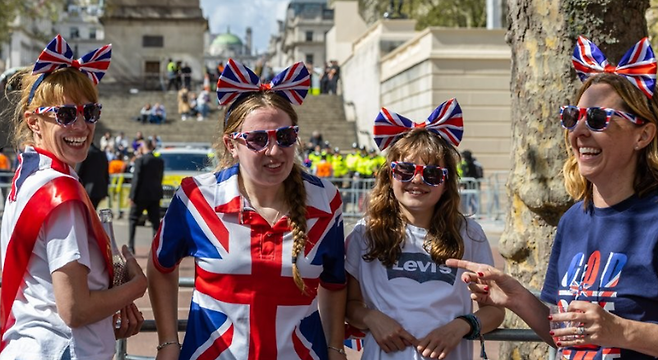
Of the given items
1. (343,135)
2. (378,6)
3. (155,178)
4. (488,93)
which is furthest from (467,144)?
(378,6)

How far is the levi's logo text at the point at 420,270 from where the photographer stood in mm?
3916

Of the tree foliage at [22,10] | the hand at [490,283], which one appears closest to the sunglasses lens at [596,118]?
the hand at [490,283]

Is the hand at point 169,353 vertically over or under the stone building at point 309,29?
under

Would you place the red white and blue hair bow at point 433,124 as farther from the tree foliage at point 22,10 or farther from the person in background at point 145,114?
the person in background at point 145,114

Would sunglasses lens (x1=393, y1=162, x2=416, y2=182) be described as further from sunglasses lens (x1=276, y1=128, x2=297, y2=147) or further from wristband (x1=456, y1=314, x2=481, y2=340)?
wristband (x1=456, y1=314, x2=481, y2=340)

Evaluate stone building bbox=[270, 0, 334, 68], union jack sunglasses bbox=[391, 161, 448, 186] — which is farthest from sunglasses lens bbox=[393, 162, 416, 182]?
stone building bbox=[270, 0, 334, 68]

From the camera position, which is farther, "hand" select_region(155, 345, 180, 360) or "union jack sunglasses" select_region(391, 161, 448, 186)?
"union jack sunglasses" select_region(391, 161, 448, 186)

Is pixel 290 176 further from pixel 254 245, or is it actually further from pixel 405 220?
pixel 405 220

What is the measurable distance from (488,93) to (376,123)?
26.7m

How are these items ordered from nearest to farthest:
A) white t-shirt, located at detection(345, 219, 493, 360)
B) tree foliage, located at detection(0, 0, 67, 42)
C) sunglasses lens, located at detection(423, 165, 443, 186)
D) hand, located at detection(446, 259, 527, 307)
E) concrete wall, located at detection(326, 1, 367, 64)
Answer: hand, located at detection(446, 259, 527, 307) → white t-shirt, located at detection(345, 219, 493, 360) → sunglasses lens, located at detection(423, 165, 443, 186) → tree foliage, located at detection(0, 0, 67, 42) → concrete wall, located at detection(326, 1, 367, 64)

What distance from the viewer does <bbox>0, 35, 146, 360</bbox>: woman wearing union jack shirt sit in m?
3.39

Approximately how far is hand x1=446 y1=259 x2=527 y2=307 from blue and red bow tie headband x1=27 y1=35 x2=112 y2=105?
1.58 meters

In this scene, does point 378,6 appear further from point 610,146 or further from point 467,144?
point 610,146

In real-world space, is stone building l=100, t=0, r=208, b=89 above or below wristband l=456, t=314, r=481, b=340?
above
